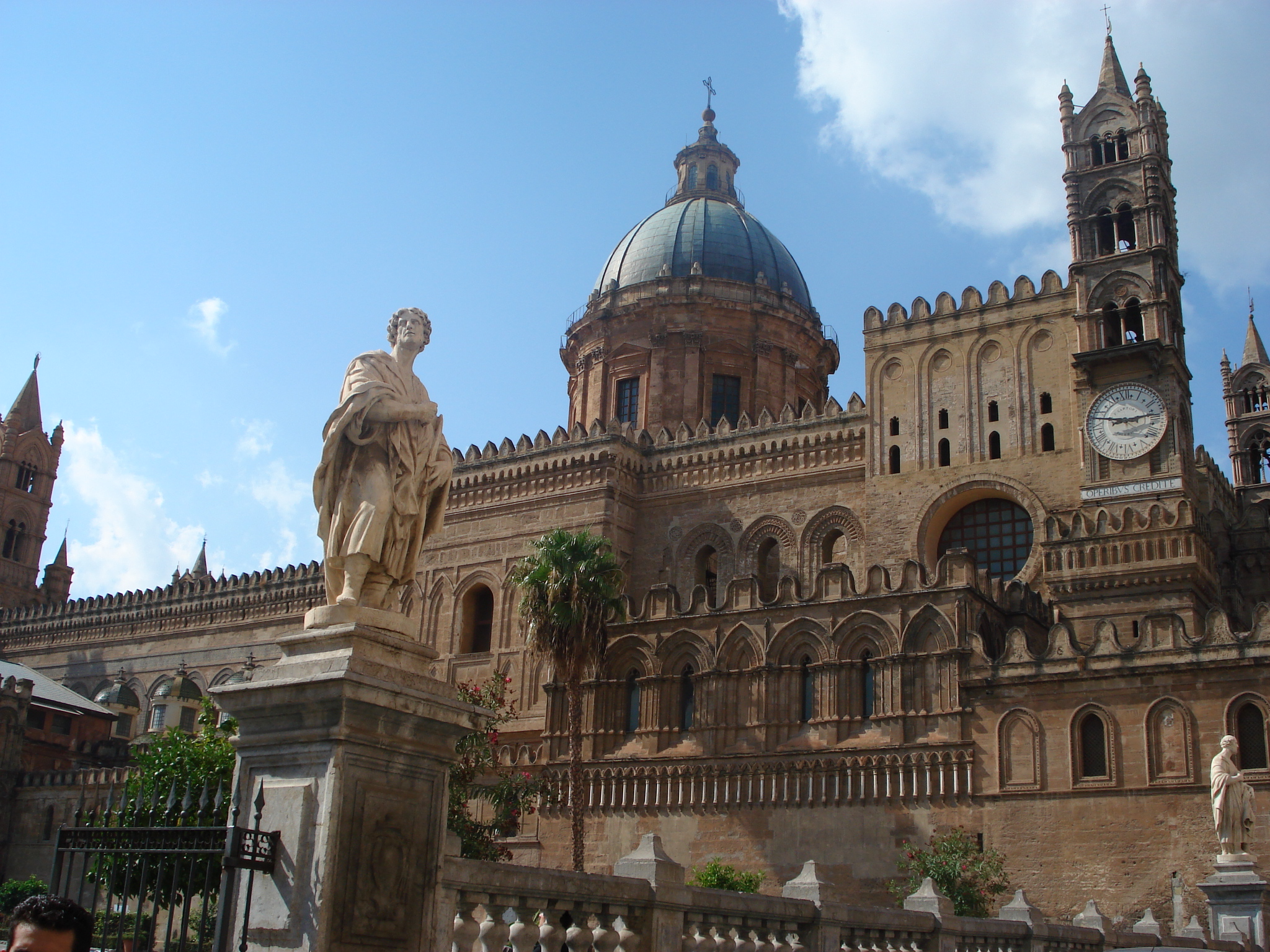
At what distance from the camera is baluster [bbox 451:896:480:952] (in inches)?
317

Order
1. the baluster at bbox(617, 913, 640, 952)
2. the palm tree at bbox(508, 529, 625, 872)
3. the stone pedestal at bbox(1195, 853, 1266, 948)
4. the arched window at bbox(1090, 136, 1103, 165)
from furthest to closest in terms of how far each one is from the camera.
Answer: the arched window at bbox(1090, 136, 1103, 165) < the palm tree at bbox(508, 529, 625, 872) < the stone pedestal at bbox(1195, 853, 1266, 948) < the baluster at bbox(617, 913, 640, 952)

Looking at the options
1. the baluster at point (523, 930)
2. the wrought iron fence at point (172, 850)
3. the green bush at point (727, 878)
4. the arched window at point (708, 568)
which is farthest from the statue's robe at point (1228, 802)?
the arched window at point (708, 568)

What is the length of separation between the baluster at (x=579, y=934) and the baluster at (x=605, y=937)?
0.12 ft

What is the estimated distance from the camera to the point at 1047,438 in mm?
36812

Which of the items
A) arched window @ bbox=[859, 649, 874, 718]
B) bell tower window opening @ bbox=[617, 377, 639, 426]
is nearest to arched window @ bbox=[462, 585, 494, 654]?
bell tower window opening @ bbox=[617, 377, 639, 426]

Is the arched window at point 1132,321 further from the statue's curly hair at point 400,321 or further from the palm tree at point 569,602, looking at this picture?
the statue's curly hair at point 400,321

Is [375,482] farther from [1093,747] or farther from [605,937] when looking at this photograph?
[1093,747]

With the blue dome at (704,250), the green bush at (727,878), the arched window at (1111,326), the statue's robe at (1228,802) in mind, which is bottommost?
the green bush at (727,878)

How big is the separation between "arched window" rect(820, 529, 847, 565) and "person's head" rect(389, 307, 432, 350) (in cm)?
3232

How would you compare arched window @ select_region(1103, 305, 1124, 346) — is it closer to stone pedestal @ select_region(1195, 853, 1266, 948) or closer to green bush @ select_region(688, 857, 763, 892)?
green bush @ select_region(688, 857, 763, 892)

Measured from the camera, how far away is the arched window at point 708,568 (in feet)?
138

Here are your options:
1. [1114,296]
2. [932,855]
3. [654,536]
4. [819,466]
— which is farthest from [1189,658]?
[654,536]

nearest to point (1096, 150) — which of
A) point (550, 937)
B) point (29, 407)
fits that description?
point (550, 937)

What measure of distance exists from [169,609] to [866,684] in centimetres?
3587
